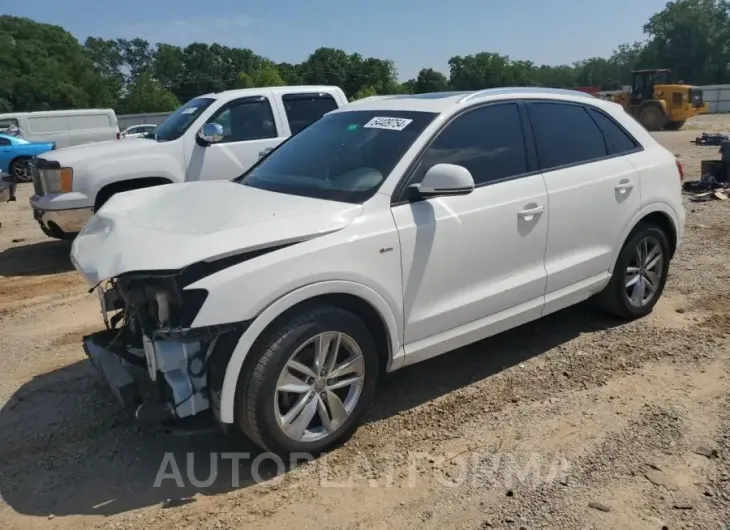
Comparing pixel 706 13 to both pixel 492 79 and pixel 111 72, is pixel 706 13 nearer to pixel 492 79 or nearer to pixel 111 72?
pixel 492 79

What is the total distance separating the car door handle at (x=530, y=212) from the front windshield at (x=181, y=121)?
5.07m

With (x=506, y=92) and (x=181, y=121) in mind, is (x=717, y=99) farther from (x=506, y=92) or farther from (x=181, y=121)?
(x=506, y=92)

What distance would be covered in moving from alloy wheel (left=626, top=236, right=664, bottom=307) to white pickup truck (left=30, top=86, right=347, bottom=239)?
13.9ft

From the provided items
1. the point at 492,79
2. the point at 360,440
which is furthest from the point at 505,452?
the point at 492,79

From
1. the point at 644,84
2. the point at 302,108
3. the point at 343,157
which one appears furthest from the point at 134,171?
the point at 644,84

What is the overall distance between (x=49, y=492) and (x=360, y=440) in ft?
5.25

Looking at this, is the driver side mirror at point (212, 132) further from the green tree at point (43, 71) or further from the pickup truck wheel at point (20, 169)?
the green tree at point (43, 71)

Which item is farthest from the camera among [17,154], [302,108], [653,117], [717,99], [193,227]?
[717,99]

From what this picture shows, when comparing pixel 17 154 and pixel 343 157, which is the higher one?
pixel 17 154

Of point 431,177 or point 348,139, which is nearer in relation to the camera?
point 431,177

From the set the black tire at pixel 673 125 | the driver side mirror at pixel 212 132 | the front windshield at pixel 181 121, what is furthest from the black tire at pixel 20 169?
the black tire at pixel 673 125

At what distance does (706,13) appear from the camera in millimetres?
76312

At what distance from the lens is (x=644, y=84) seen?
32.1m

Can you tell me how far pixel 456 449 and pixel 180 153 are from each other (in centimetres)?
546
